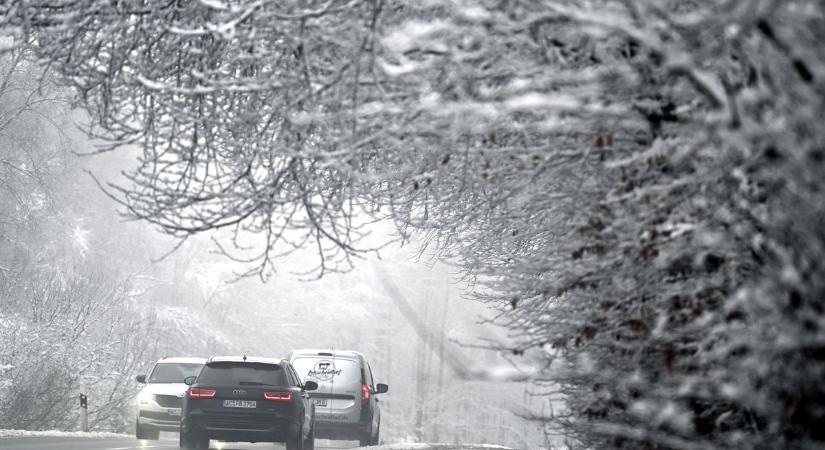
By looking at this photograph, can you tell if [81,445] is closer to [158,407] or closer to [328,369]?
[158,407]

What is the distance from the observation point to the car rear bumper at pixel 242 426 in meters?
14.4

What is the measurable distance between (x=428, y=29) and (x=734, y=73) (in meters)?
1.51

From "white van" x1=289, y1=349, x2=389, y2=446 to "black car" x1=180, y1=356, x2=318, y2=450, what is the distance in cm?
363

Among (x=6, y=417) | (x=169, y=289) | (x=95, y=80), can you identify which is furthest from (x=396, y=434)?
(x=95, y=80)

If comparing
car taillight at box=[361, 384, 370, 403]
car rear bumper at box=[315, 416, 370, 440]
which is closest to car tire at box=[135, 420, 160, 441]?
car rear bumper at box=[315, 416, 370, 440]

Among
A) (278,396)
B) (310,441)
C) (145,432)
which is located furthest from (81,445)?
(278,396)

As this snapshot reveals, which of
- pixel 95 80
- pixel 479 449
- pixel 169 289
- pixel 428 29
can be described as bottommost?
pixel 479 449

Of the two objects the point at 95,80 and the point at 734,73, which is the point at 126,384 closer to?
the point at 95,80

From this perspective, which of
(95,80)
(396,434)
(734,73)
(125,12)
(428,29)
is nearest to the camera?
(734,73)

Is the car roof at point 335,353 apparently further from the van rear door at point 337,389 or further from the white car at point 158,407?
the white car at point 158,407

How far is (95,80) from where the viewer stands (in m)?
8.91

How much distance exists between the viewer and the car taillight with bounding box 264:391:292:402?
14.5 meters

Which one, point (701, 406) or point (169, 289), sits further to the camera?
point (169, 289)

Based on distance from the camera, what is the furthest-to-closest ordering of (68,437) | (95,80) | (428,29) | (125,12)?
(68,437)
(95,80)
(125,12)
(428,29)
